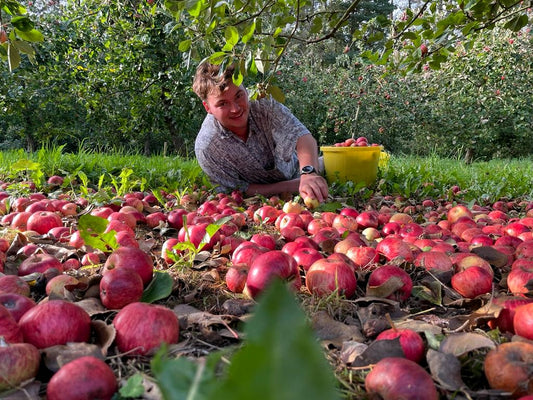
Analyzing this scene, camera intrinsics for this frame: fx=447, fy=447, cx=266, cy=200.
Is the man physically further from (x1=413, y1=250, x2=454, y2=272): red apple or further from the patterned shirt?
(x1=413, y1=250, x2=454, y2=272): red apple

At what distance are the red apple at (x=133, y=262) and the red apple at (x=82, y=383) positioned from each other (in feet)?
2.05

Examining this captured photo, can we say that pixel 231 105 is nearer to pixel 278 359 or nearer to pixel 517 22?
pixel 517 22

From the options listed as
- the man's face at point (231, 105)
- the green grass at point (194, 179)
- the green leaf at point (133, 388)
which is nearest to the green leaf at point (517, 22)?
the green grass at point (194, 179)

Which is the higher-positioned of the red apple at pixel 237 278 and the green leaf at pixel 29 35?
the green leaf at pixel 29 35

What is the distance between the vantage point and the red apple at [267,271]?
5.12ft

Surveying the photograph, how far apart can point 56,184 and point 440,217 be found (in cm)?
327

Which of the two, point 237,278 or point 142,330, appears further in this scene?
point 237,278

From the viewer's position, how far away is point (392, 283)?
5.32 feet

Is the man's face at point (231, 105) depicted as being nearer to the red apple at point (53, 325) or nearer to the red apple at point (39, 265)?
the red apple at point (39, 265)

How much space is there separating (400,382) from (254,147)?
3.88 meters

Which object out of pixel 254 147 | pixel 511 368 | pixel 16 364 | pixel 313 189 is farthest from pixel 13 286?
pixel 254 147

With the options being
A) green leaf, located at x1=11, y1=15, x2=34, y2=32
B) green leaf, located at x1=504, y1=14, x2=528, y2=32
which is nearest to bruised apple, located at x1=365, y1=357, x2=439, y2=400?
green leaf, located at x1=11, y1=15, x2=34, y2=32

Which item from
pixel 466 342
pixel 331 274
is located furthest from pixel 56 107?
pixel 466 342

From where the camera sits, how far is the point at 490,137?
10641mm
